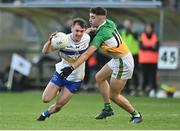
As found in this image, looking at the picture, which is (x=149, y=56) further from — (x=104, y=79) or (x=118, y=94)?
(x=118, y=94)

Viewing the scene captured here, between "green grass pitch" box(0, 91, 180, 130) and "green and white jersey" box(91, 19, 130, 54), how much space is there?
1350mm

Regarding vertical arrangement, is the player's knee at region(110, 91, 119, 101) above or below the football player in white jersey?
below

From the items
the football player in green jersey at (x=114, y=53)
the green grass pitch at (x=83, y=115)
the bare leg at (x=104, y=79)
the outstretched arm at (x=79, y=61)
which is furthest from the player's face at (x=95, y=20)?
the green grass pitch at (x=83, y=115)

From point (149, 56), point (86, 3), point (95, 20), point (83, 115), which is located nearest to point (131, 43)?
point (149, 56)

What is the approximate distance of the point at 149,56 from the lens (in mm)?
25031

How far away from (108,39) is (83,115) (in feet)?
8.30

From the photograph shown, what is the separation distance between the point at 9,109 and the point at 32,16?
11605 millimetres

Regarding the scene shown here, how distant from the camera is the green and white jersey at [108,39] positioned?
14039 mm

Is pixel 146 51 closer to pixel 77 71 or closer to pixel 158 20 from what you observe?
pixel 158 20

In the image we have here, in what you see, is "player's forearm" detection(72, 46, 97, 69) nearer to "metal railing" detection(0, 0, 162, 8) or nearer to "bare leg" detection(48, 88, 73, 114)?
"bare leg" detection(48, 88, 73, 114)

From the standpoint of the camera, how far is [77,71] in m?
14.5

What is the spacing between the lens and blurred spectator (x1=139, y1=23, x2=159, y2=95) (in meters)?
24.9

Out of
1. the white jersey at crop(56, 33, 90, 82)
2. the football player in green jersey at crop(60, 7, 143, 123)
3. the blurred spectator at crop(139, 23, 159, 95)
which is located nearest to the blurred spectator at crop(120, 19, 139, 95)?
the blurred spectator at crop(139, 23, 159, 95)

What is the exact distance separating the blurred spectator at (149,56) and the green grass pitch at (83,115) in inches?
73.0
